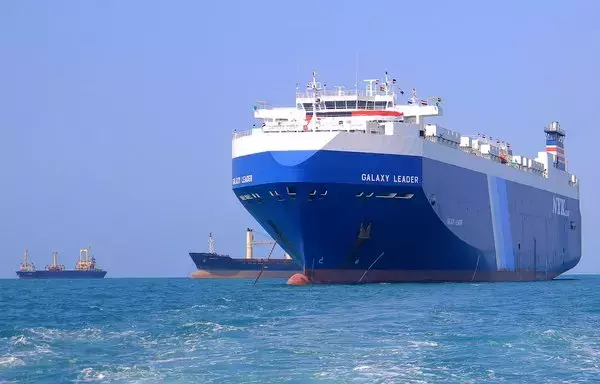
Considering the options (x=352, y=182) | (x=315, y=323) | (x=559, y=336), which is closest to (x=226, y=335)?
(x=315, y=323)

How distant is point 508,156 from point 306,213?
966 inches

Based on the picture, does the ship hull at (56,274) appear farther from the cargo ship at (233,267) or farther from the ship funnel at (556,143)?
the ship funnel at (556,143)

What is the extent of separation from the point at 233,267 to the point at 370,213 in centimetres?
6403

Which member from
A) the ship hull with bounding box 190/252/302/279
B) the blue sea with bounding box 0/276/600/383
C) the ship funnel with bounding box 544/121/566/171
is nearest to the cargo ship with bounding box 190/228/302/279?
the ship hull with bounding box 190/252/302/279

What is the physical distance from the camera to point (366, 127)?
168 ft

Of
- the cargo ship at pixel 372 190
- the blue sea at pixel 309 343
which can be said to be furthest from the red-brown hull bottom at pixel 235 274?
the blue sea at pixel 309 343

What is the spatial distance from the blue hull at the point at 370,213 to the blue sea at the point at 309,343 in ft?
43.8

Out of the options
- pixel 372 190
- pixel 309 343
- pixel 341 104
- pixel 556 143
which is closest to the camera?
pixel 309 343

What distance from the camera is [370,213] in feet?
167

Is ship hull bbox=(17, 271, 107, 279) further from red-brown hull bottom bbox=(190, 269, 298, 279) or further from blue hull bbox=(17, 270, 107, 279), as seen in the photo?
red-brown hull bottom bbox=(190, 269, 298, 279)

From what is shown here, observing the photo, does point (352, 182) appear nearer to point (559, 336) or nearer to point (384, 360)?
point (559, 336)

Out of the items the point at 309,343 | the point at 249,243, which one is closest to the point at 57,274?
the point at 249,243

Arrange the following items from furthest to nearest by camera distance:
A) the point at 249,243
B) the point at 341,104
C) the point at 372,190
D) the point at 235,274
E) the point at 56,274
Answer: the point at 56,274 → the point at 249,243 → the point at 235,274 → the point at 341,104 → the point at 372,190

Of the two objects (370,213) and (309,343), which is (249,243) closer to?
(370,213)
